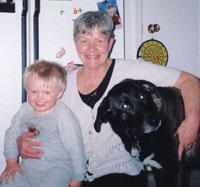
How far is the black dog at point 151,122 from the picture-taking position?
4.32ft

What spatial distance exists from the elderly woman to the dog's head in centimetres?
5

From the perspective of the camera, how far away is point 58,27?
5.80 ft

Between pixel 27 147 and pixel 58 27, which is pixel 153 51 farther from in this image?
pixel 27 147

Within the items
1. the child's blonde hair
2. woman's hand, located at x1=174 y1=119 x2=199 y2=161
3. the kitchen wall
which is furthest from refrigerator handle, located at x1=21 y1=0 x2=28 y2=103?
woman's hand, located at x1=174 y1=119 x2=199 y2=161

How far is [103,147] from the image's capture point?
1.27 m

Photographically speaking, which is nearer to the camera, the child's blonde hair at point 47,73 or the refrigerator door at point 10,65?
the child's blonde hair at point 47,73

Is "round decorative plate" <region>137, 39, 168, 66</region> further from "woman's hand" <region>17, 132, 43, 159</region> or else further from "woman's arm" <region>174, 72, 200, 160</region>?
"woman's hand" <region>17, 132, 43, 159</region>

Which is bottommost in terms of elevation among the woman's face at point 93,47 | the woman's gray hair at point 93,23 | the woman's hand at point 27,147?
the woman's hand at point 27,147

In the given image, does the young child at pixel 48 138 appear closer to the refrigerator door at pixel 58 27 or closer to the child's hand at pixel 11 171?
the child's hand at pixel 11 171

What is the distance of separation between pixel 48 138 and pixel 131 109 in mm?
616

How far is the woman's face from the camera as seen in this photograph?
4.46 ft

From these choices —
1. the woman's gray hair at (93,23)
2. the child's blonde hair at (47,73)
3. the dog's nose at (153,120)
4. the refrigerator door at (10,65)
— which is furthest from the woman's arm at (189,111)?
the refrigerator door at (10,65)

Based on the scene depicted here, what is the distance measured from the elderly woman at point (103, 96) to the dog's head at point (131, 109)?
5 cm

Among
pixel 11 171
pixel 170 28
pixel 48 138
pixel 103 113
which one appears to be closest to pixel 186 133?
pixel 103 113
